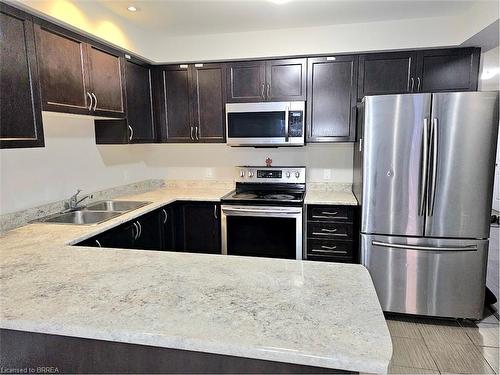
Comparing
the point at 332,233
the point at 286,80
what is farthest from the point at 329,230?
the point at 286,80

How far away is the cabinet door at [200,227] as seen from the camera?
10.8 ft

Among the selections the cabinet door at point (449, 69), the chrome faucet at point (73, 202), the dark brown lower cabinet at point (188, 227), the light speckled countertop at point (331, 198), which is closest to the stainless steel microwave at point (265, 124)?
the light speckled countertop at point (331, 198)

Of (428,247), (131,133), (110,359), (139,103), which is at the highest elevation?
(139,103)

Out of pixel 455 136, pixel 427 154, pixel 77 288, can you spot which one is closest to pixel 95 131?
pixel 77 288

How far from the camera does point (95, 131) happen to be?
302 centimetres

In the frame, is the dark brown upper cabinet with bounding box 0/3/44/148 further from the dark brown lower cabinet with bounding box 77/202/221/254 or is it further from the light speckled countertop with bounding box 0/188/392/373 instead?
the dark brown lower cabinet with bounding box 77/202/221/254

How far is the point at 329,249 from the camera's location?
3.03 metres

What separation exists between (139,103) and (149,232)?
1.30 metres

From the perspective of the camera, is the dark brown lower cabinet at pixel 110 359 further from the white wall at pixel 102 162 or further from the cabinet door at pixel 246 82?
the cabinet door at pixel 246 82

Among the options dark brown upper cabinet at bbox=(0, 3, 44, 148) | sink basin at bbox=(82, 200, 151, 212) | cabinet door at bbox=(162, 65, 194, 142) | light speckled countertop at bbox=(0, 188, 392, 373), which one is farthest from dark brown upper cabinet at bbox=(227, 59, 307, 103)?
light speckled countertop at bbox=(0, 188, 392, 373)

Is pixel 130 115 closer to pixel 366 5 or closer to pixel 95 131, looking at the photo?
pixel 95 131

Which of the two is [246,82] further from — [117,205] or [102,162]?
[117,205]

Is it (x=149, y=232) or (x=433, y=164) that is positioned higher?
(x=433, y=164)

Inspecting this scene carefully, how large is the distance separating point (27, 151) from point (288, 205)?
214cm
